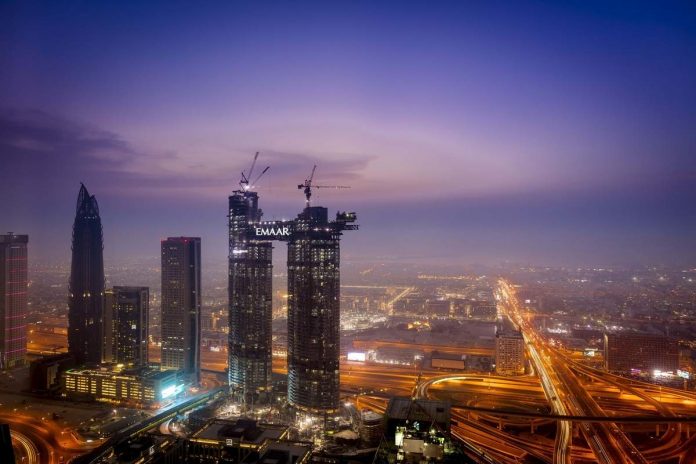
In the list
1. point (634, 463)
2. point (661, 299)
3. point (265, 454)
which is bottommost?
point (634, 463)

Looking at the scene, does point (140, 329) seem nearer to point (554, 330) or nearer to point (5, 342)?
point (5, 342)

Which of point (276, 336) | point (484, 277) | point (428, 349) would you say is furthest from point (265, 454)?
point (484, 277)

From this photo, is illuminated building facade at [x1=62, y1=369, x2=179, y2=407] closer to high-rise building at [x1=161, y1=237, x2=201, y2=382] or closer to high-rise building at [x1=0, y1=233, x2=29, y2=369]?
high-rise building at [x1=161, y1=237, x2=201, y2=382]

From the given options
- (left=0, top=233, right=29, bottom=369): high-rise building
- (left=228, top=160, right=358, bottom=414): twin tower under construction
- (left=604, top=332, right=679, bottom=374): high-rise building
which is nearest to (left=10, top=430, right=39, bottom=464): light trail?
(left=228, top=160, right=358, bottom=414): twin tower under construction

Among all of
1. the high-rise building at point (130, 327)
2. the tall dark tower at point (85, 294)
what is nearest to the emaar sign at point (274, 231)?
the high-rise building at point (130, 327)

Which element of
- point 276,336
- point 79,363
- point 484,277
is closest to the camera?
point 79,363

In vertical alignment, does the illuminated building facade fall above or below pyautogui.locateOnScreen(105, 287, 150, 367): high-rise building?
below
